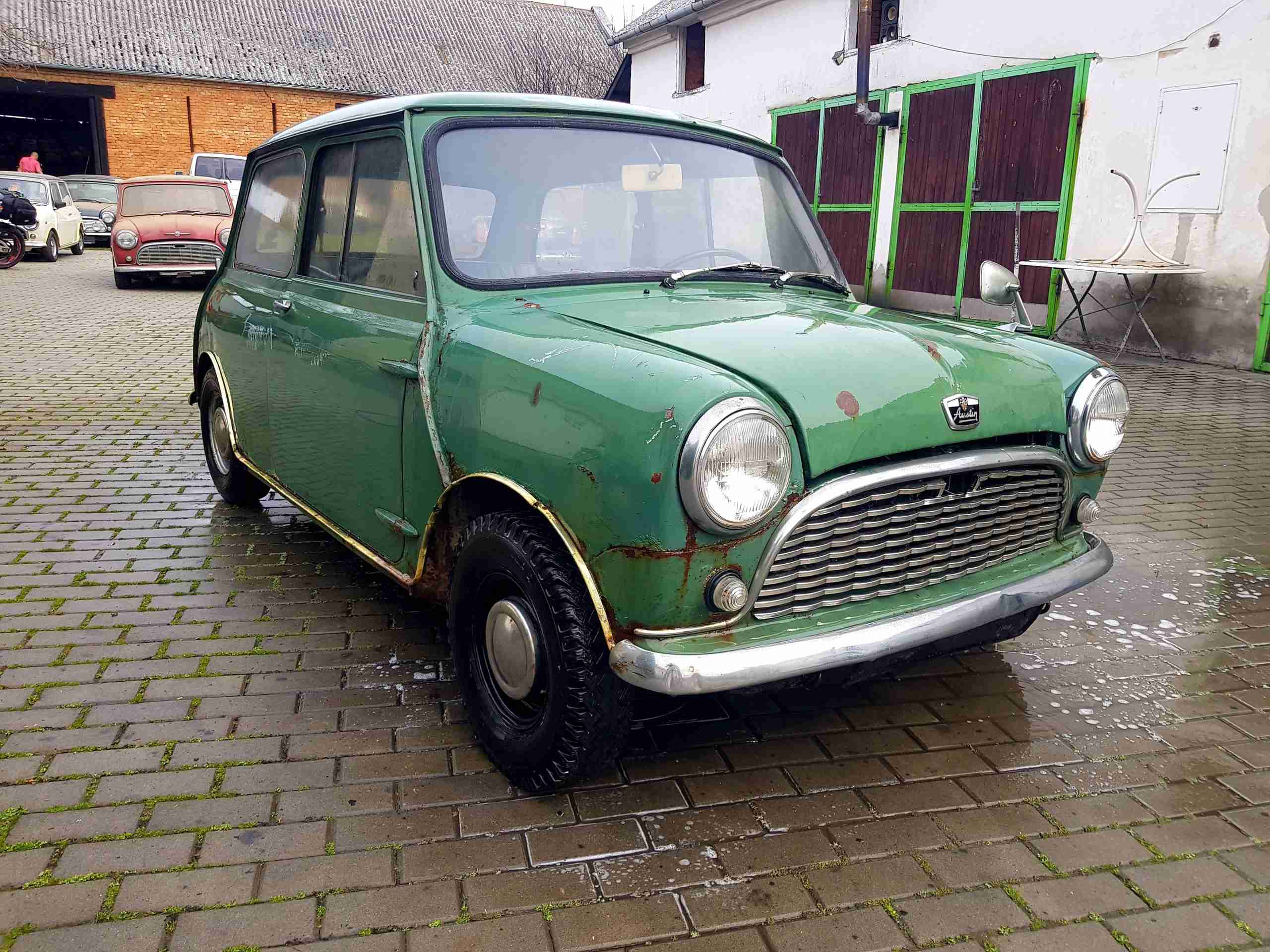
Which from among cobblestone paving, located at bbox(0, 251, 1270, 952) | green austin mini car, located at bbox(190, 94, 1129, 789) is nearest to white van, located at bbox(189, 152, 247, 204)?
cobblestone paving, located at bbox(0, 251, 1270, 952)

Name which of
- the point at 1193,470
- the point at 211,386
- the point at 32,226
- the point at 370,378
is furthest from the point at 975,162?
the point at 32,226

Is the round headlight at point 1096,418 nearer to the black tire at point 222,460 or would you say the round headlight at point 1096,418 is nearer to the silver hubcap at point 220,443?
the black tire at point 222,460

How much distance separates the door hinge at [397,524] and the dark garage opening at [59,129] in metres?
34.4

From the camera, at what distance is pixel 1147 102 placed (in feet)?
31.3

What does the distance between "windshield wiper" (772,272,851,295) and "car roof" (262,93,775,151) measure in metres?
0.60

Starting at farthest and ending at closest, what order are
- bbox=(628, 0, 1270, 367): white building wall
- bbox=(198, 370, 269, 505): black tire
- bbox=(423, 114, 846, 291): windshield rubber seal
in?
bbox=(628, 0, 1270, 367): white building wall < bbox=(198, 370, 269, 505): black tire < bbox=(423, 114, 846, 291): windshield rubber seal

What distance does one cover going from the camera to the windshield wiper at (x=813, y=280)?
3359mm

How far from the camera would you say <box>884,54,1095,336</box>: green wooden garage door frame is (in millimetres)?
10195

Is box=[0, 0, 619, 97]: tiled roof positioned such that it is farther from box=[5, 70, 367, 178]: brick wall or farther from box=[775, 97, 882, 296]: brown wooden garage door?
box=[775, 97, 882, 296]: brown wooden garage door

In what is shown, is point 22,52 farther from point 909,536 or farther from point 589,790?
point 909,536

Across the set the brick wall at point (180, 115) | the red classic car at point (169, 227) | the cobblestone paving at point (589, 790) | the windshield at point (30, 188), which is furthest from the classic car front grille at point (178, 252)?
the brick wall at point (180, 115)

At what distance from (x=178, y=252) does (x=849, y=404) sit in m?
15.2

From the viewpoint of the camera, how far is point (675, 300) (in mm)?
2951

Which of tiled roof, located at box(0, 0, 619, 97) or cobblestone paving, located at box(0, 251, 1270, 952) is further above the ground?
tiled roof, located at box(0, 0, 619, 97)
